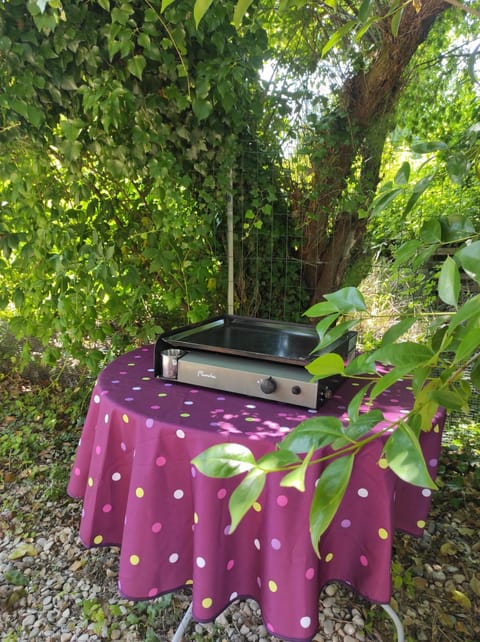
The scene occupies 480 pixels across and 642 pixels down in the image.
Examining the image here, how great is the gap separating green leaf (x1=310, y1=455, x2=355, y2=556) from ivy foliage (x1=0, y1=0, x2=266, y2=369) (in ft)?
5.44

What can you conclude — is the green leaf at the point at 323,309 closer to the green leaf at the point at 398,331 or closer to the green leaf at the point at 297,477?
the green leaf at the point at 398,331

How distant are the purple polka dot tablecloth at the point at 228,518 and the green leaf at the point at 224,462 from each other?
2.19 feet

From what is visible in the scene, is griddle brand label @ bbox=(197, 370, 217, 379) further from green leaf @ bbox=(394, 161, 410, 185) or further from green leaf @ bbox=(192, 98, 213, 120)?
green leaf @ bbox=(192, 98, 213, 120)

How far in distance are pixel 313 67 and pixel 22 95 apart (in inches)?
60.4

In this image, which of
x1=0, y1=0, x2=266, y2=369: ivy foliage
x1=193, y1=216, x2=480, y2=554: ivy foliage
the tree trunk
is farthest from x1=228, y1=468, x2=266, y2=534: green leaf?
the tree trunk

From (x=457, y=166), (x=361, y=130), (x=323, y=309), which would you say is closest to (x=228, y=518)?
(x=323, y=309)

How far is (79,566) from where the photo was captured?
178cm

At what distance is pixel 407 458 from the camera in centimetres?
34

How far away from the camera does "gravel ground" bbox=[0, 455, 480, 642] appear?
1.45 metres

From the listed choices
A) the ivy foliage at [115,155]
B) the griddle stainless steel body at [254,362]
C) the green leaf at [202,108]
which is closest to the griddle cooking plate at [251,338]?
the griddle stainless steel body at [254,362]

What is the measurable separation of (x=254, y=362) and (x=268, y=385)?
131 millimetres

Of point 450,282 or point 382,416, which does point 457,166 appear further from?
point 382,416

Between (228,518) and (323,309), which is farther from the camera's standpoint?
(228,518)

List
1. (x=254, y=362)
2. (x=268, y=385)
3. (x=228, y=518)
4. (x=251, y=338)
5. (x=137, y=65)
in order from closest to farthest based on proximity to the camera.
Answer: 1. (x=228, y=518)
2. (x=268, y=385)
3. (x=254, y=362)
4. (x=251, y=338)
5. (x=137, y=65)
